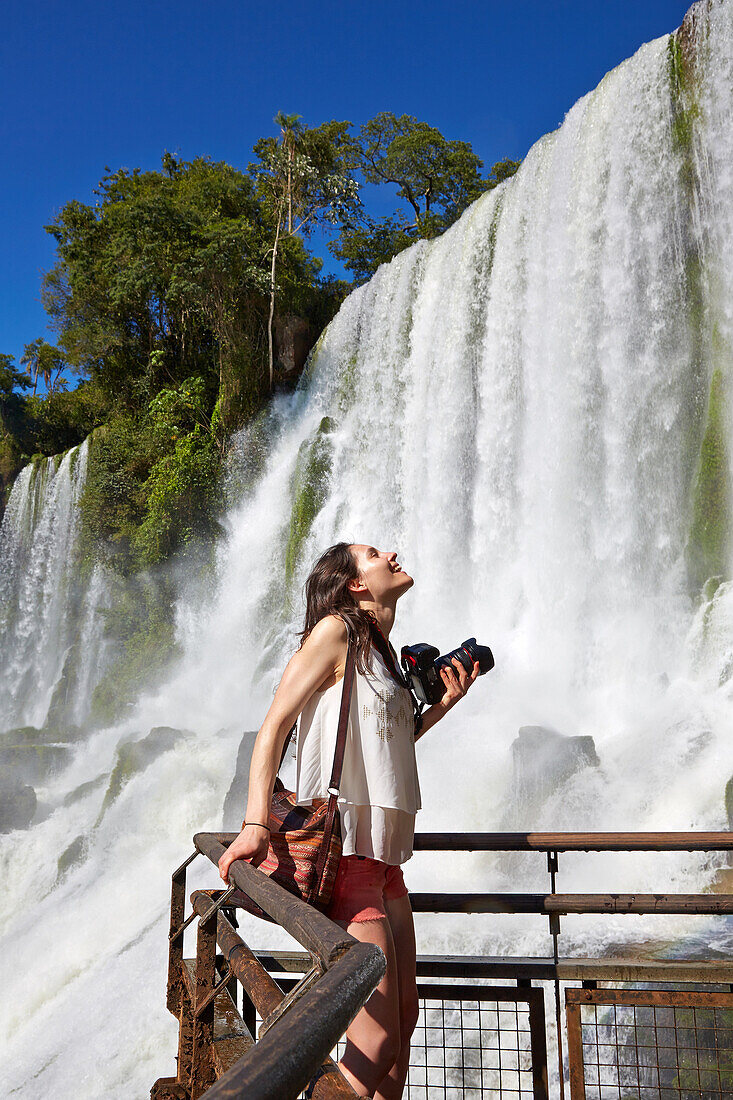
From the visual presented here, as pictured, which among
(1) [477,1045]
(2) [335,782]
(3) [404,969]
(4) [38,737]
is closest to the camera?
(2) [335,782]

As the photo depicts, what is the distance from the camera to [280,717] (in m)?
1.84

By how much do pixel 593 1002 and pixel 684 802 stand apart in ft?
15.1

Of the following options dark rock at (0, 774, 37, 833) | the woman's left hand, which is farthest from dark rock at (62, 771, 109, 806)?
the woman's left hand

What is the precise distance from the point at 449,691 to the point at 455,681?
0.05 meters

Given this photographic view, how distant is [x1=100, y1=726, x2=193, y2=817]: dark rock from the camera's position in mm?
10977

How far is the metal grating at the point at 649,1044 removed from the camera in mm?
2205

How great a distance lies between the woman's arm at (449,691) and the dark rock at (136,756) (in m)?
9.55

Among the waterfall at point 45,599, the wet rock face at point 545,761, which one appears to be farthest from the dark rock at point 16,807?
the waterfall at point 45,599

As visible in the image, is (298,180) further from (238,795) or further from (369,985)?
(369,985)

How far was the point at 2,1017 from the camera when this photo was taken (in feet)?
22.4

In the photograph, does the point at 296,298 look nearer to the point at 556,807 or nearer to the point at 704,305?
the point at 704,305

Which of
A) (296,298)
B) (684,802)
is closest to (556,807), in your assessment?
(684,802)

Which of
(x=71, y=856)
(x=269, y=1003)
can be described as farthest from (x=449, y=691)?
(x=71, y=856)

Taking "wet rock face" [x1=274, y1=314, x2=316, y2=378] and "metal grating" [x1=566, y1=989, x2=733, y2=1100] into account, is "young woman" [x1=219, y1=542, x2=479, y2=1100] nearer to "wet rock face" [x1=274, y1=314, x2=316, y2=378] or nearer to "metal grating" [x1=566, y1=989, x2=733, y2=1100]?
"metal grating" [x1=566, y1=989, x2=733, y2=1100]
